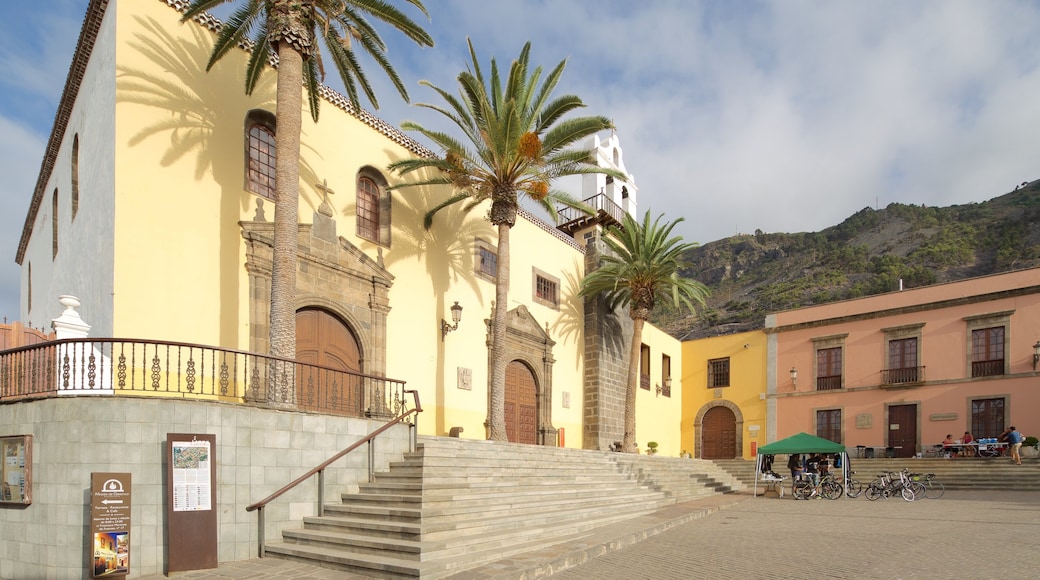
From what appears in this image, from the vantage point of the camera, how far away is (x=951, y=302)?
24234mm

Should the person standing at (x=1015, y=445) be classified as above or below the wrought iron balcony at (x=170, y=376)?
below

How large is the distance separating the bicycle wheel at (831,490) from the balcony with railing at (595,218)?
1164cm

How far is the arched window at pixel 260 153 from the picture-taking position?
41.8ft

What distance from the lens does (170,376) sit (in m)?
10.3

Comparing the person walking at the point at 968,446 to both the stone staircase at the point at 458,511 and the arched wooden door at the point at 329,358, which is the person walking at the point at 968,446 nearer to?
the stone staircase at the point at 458,511

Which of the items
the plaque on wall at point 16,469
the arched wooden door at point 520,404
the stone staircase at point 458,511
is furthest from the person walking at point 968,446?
the plaque on wall at point 16,469

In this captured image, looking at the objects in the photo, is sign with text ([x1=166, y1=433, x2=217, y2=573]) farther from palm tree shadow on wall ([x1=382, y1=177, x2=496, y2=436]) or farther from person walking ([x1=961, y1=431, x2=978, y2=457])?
person walking ([x1=961, y1=431, x2=978, y2=457])

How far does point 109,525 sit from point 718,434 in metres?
27.1

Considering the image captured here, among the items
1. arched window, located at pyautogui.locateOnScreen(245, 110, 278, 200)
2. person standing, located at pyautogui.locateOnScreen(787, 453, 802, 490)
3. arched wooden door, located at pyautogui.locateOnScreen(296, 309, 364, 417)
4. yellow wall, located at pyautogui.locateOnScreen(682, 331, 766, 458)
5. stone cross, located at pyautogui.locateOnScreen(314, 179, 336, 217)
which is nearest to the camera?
arched wooden door, located at pyautogui.locateOnScreen(296, 309, 364, 417)

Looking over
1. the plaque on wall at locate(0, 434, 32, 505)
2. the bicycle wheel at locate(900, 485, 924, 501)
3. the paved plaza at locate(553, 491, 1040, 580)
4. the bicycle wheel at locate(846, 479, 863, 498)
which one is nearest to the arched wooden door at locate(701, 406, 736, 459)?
the bicycle wheel at locate(846, 479, 863, 498)

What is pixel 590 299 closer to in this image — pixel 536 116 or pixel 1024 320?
pixel 536 116

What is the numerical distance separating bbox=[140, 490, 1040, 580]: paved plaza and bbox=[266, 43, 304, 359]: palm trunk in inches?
142

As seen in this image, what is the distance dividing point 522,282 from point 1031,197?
6003cm

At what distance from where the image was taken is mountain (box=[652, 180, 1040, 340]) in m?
52.4
